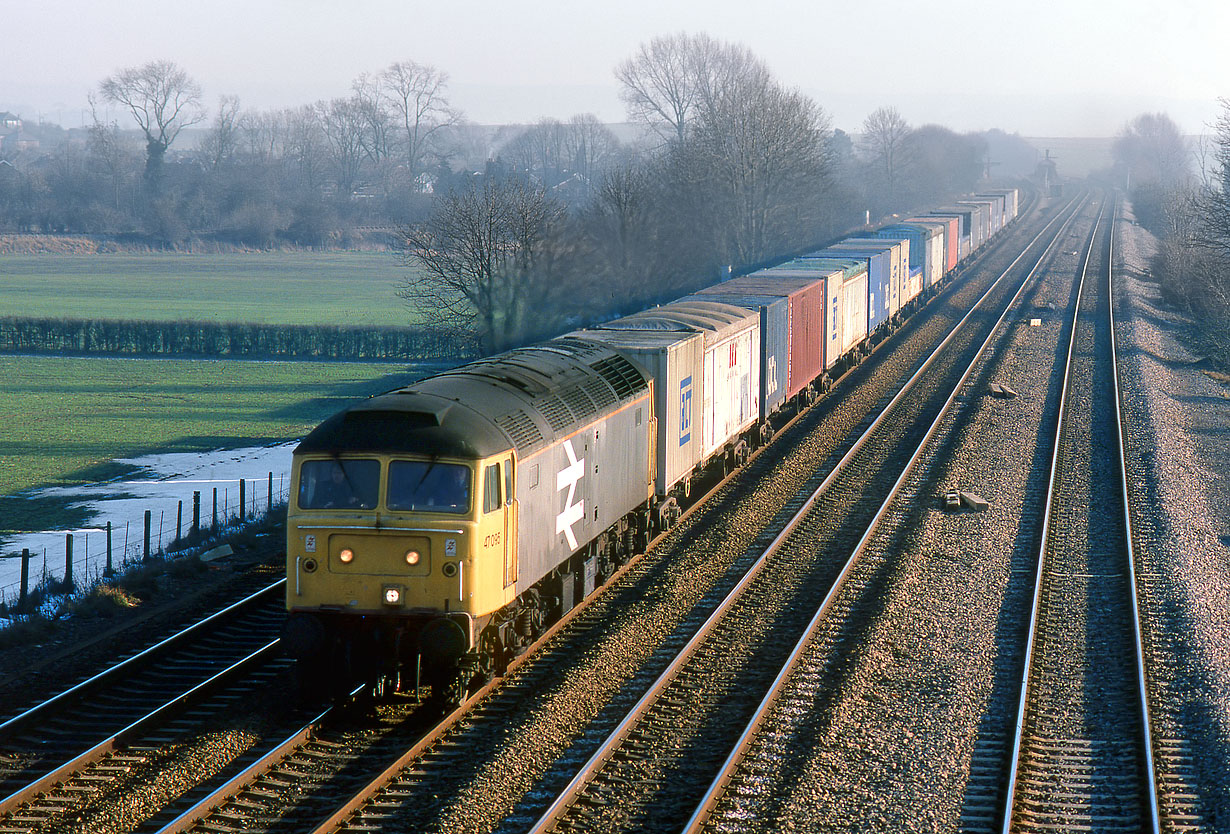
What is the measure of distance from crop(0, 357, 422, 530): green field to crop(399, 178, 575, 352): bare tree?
201 inches

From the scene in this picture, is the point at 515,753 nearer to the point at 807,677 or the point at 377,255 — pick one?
the point at 807,677

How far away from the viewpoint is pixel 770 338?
27406 millimetres

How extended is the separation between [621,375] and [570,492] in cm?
320

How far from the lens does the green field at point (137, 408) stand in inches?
1318

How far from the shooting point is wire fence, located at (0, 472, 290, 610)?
1945 cm

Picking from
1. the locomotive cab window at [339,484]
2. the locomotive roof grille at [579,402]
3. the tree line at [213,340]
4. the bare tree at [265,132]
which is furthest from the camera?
the bare tree at [265,132]

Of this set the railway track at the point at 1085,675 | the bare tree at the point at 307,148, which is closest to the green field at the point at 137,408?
the railway track at the point at 1085,675

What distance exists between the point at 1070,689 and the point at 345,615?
8.63 meters

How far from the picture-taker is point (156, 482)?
30984 mm

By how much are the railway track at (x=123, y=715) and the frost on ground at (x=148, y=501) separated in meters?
5.47

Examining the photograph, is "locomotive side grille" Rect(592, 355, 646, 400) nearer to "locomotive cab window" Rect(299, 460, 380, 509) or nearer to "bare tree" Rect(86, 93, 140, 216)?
"locomotive cab window" Rect(299, 460, 380, 509)

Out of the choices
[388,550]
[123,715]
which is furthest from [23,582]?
[388,550]

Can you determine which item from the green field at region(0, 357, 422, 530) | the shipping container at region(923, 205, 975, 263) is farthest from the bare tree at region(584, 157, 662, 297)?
the shipping container at region(923, 205, 975, 263)

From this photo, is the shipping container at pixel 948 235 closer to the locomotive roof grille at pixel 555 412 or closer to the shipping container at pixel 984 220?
the shipping container at pixel 984 220
